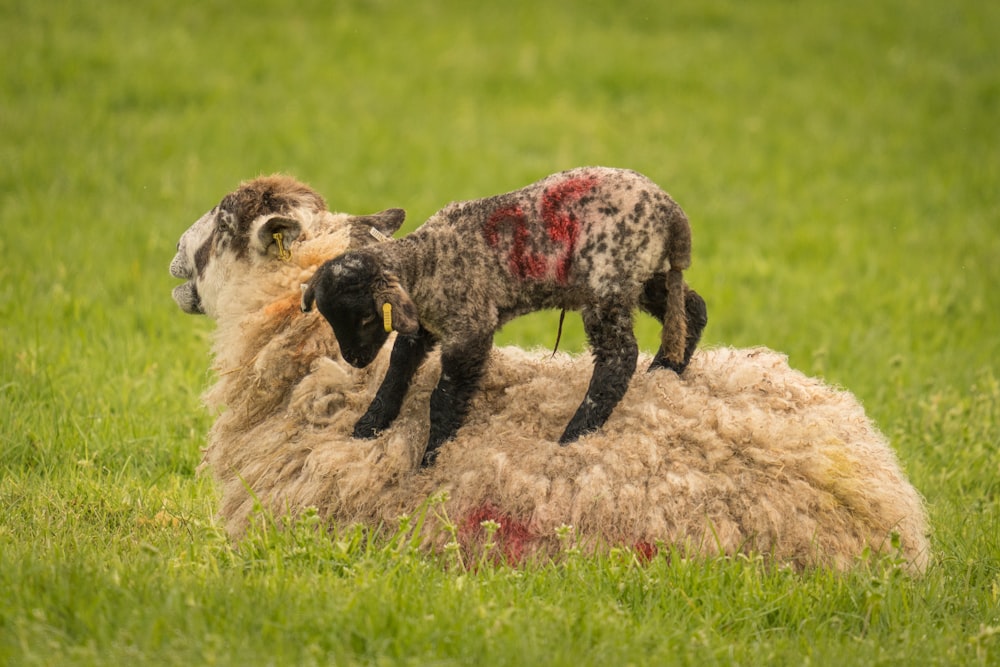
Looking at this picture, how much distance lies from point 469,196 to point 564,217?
8.10m

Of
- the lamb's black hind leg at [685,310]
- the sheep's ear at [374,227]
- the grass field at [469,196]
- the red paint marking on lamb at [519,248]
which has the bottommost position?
the grass field at [469,196]

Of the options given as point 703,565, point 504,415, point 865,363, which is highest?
point 504,415

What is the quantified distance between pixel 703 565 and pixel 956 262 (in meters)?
8.35

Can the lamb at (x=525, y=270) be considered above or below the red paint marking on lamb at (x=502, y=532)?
above

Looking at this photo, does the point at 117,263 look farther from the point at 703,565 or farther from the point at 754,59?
the point at 754,59

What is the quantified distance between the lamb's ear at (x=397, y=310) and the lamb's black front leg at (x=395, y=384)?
19.2 inches

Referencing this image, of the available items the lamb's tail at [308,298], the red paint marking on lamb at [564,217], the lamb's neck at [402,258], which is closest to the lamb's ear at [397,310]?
the lamb's neck at [402,258]

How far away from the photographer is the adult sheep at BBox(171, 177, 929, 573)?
500 centimetres

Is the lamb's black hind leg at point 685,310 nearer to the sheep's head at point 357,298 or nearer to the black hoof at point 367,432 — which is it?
the sheep's head at point 357,298

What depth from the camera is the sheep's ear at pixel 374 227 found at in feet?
18.1

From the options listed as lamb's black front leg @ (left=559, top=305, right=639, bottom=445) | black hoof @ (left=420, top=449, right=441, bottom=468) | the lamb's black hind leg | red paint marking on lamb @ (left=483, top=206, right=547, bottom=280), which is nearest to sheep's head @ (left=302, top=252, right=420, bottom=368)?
red paint marking on lamb @ (left=483, top=206, right=547, bottom=280)

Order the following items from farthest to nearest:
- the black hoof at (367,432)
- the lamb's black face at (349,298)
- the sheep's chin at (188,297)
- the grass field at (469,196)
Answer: the sheep's chin at (188,297), the black hoof at (367,432), the lamb's black face at (349,298), the grass field at (469,196)

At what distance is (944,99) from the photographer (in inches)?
675

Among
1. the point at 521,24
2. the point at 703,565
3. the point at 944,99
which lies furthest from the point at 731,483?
the point at 521,24
